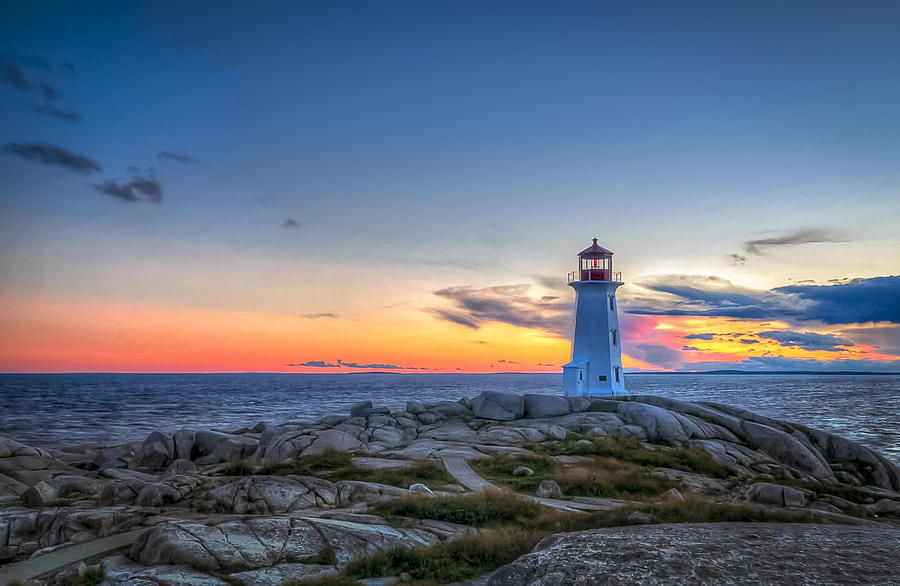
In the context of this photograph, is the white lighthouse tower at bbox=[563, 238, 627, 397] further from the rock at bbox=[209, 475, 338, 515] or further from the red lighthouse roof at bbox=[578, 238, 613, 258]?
the rock at bbox=[209, 475, 338, 515]

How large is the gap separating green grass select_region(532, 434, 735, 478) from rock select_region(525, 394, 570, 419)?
647cm

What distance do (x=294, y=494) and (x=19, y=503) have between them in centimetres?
890

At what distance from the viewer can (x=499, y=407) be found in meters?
34.9

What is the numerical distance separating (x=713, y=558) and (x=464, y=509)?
26.3ft

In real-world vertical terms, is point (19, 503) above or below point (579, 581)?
below

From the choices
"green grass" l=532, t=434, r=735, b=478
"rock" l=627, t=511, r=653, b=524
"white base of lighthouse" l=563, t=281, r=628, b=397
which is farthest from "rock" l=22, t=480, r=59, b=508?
"white base of lighthouse" l=563, t=281, r=628, b=397

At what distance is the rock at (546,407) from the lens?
112 ft

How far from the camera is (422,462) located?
21891mm

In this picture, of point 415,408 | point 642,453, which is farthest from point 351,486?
point 415,408

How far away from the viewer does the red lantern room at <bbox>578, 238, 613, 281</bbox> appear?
41.3 m

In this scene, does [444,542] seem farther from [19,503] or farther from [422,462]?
[19,503]

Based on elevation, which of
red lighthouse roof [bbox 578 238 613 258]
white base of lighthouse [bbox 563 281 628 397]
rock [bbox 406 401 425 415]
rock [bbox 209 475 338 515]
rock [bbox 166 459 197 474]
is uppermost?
red lighthouse roof [bbox 578 238 613 258]

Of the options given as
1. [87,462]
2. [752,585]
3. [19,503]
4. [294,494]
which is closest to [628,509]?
[752,585]

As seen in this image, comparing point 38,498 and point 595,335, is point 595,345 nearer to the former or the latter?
point 595,335
